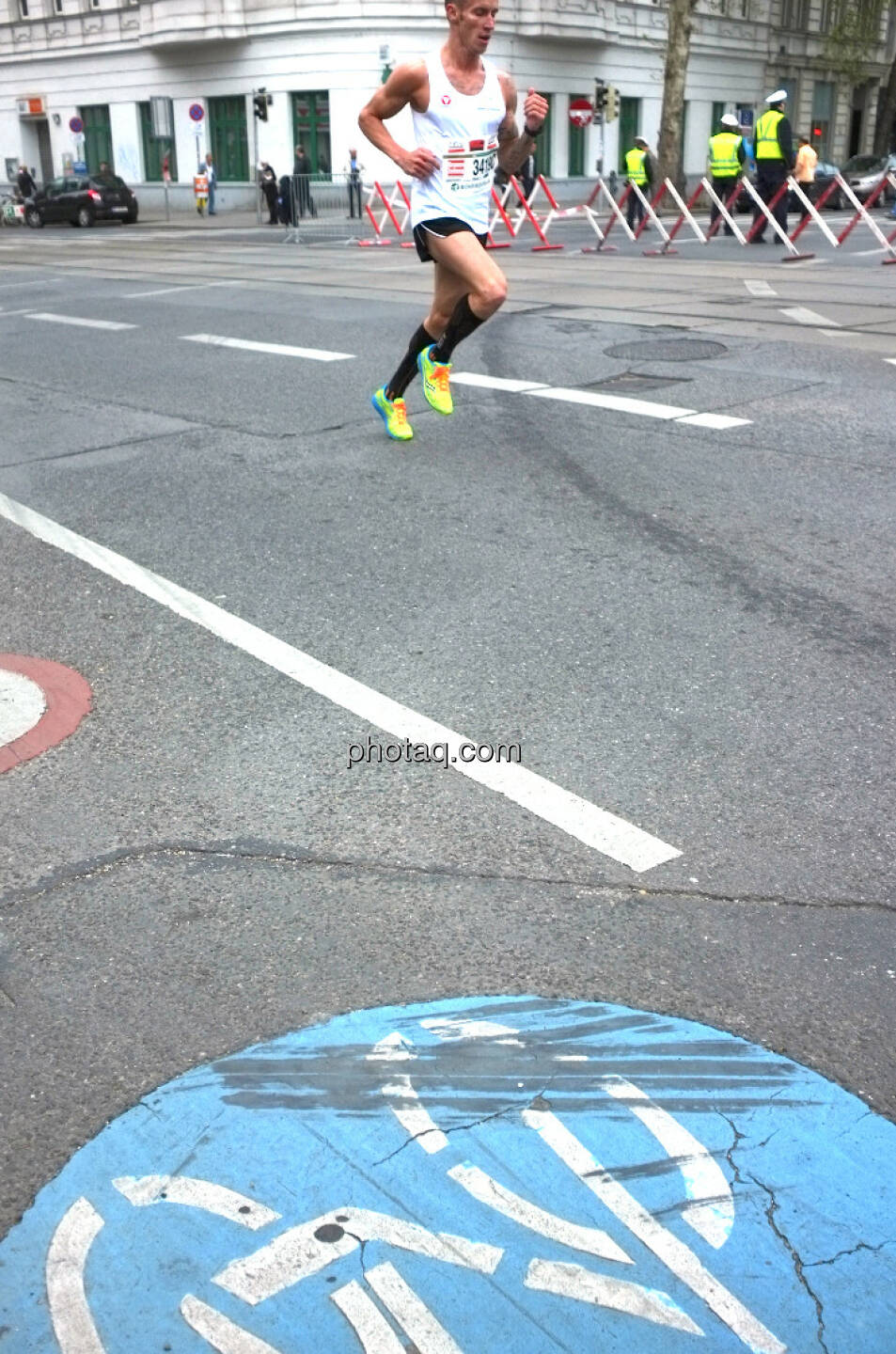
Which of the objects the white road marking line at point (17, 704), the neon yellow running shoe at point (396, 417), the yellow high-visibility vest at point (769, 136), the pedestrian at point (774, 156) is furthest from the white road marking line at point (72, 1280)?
the yellow high-visibility vest at point (769, 136)

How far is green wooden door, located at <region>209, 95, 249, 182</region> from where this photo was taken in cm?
4556

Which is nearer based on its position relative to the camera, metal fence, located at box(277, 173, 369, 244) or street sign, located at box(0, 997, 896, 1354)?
street sign, located at box(0, 997, 896, 1354)

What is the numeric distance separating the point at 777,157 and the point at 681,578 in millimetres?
19282

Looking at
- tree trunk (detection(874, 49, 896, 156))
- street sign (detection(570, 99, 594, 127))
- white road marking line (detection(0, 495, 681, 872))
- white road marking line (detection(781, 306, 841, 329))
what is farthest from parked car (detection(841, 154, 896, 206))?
white road marking line (detection(0, 495, 681, 872))

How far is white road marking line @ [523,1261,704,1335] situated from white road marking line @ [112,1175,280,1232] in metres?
0.46

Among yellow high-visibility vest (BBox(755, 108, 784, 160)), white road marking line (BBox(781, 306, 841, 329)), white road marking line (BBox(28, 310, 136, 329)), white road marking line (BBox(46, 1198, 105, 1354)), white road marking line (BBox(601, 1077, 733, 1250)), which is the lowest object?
white road marking line (BBox(46, 1198, 105, 1354))

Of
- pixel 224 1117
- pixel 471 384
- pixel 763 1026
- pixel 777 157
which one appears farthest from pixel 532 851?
pixel 777 157

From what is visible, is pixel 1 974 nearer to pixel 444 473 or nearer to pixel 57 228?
pixel 444 473

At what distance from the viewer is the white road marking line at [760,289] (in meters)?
14.3

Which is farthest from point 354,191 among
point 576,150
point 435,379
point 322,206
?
point 435,379

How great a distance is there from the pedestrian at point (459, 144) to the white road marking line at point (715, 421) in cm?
167

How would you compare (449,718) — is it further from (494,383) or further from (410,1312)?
(494,383)

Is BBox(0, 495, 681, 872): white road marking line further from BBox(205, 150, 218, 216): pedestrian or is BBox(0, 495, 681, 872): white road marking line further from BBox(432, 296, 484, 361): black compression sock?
BBox(205, 150, 218, 216): pedestrian

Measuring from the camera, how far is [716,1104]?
2467 millimetres
